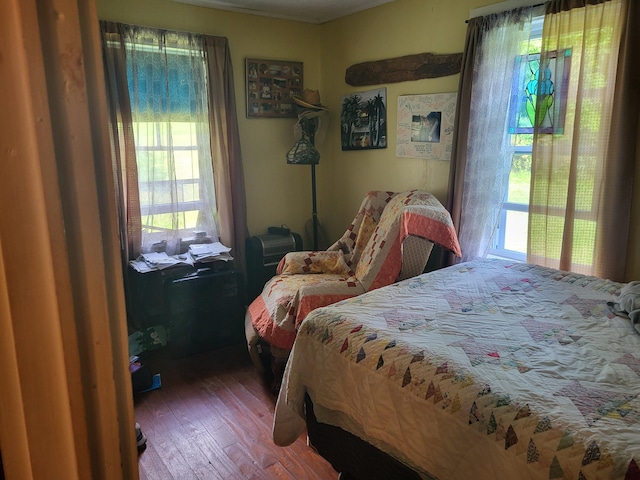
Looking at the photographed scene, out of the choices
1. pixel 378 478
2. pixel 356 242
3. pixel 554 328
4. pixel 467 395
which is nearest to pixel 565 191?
pixel 554 328

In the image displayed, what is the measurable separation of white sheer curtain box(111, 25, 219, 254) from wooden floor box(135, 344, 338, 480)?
105 centimetres

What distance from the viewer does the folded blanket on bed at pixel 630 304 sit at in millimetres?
1759

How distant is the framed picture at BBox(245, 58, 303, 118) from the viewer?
384cm

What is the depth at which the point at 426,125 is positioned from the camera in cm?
335

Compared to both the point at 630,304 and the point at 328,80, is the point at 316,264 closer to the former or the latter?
the point at 328,80

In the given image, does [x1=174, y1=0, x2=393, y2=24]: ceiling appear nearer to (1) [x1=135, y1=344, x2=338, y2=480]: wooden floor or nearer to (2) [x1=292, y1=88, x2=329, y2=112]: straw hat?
(2) [x1=292, y1=88, x2=329, y2=112]: straw hat

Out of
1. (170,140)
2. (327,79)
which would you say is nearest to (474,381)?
(170,140)

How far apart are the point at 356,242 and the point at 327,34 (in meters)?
2.00

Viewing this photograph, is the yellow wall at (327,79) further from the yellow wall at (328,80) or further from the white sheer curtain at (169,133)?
the white sheer curtain at (169,133)

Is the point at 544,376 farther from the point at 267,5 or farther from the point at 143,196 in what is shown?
the point at 267,5

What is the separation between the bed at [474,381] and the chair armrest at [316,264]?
1.04m

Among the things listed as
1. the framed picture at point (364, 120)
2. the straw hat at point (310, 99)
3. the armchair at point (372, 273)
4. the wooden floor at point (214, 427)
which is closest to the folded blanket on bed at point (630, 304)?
the armchair at point (372, 273)

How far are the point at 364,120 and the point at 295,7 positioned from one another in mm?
1037

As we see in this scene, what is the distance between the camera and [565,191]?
2555mm
